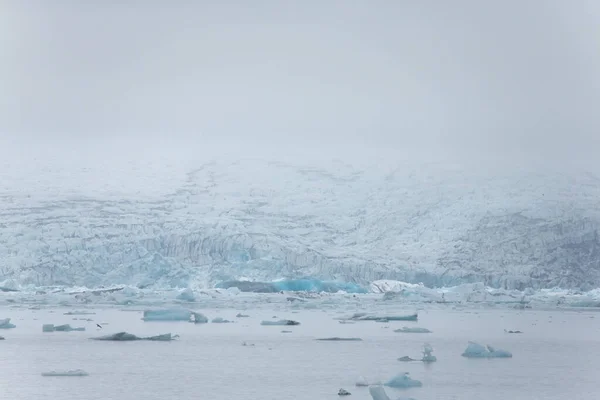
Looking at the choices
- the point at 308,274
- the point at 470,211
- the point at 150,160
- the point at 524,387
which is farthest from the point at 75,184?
the point at 524,387

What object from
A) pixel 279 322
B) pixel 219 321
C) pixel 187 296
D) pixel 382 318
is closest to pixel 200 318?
pixel 219 321

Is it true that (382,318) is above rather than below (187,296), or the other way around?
above

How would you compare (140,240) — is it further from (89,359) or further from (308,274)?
(89,359)

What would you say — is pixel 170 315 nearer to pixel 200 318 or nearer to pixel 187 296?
pixel 200 318

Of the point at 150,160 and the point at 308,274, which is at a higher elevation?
the point at 150,160

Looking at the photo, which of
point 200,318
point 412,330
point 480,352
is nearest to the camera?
point 480,352

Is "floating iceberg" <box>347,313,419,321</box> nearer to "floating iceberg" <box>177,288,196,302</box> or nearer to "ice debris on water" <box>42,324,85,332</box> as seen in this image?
"ice debris on water" <box>42,324,85,332</box>
